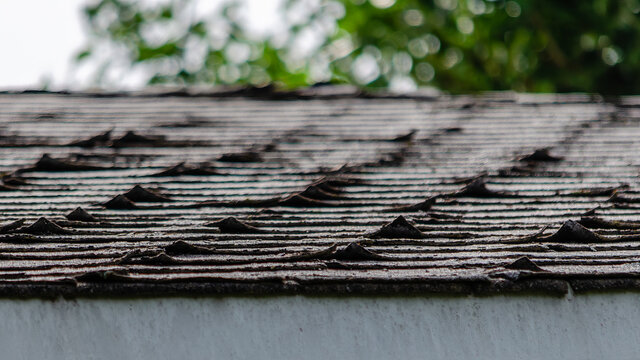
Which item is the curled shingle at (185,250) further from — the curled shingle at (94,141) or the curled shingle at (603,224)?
the curled shingle at (94,141)

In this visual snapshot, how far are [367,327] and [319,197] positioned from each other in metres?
1.10

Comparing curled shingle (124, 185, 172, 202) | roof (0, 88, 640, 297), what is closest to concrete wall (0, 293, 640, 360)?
roof (0, 88, 640, 297)

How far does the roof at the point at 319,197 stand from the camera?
2.42m

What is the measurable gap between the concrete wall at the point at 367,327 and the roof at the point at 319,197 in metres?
0.05

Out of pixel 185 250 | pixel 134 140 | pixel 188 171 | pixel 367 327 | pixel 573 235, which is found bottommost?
pixel 367 327

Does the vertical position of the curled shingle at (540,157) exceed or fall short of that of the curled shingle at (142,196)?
it falls short

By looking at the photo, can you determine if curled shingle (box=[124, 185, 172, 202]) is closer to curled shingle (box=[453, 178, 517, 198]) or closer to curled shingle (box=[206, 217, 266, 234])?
curled shingle (box=[206, 217, 266, 234])

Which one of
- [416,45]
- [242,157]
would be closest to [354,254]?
[242,157]

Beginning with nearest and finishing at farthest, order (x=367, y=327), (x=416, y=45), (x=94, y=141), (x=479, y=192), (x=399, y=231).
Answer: (x=367, y=327) → (x=399, y=231) → (x=479, y=192) → (x=94, y=141) → (x=416, y=45)

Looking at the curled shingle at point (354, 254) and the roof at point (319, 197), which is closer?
the roof at point (319, 197)

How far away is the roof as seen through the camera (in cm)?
242

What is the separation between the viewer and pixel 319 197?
3.40 m

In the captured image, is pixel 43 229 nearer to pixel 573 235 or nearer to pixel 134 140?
pixel 134 140

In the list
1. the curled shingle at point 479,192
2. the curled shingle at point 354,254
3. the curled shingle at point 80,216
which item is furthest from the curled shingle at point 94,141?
the curled shingle at point 354,254
